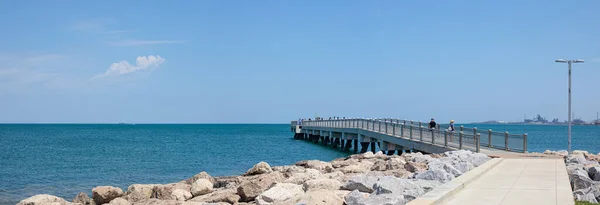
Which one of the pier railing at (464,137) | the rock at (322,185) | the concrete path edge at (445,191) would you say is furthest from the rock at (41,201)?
the pier railing at (464,137)

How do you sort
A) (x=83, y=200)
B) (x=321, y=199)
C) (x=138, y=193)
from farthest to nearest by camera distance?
1. (x=83, y=200)
2. (x=138, y=193)
3. (x=321, y=199)

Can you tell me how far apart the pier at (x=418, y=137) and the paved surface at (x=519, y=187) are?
19.2 feet

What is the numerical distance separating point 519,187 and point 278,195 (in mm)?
3915

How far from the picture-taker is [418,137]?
95.1 feet

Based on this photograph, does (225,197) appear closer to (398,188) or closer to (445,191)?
(398,188)

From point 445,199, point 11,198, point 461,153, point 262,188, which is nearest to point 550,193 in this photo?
point 445,199

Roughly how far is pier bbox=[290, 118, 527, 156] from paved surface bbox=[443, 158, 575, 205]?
5.86 m

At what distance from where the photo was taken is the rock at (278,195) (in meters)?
10.9

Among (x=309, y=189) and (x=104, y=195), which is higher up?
(x=309, y=189)

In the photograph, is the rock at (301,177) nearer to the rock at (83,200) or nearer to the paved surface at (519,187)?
the paved surface at (519,187)

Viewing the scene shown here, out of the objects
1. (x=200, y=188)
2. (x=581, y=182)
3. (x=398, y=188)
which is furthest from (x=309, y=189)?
(x=581, y=182)

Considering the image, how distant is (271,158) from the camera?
137 ft

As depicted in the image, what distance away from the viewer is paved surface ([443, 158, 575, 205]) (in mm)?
9461

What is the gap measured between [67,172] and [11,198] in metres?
9.96
